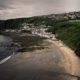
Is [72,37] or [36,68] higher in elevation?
[72,37]

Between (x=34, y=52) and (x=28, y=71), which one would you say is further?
(x=34, y=52)

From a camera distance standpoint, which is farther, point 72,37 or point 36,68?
point 72,37

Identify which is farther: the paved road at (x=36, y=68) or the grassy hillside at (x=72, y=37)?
the grassy hillside at (x=72, y=37)

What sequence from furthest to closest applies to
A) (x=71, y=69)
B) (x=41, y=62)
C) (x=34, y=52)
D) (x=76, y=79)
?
(x=34, y=52), (x=41, y=62), (x=71, y=69), (x=76, y=79)

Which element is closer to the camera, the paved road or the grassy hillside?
the paved road

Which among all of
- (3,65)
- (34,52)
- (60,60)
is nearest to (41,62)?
(60,60)

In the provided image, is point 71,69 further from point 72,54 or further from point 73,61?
point 72,54

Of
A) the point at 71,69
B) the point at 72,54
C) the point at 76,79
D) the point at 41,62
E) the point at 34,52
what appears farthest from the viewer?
the point at 34,52

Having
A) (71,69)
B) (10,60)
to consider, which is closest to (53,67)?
(71,69)
